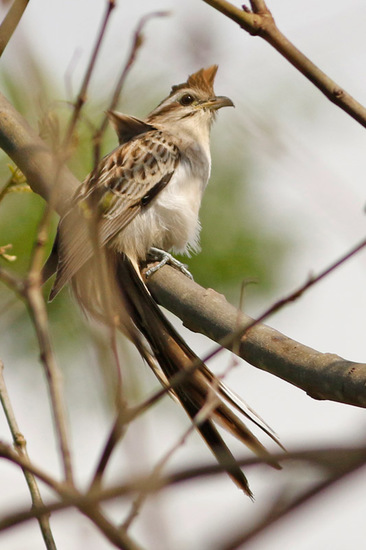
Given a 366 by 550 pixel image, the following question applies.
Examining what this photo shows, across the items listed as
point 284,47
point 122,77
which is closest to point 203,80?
point 284,47

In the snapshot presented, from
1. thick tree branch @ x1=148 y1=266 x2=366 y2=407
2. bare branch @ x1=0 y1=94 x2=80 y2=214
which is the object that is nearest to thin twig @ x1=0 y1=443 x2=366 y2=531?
thick tree branch @ x1=148 y1=266 x2=366 y2=407

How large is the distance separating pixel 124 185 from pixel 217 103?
96cm

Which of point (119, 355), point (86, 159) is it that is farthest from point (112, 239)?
point (119, 355)

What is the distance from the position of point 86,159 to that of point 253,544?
3.63 meters

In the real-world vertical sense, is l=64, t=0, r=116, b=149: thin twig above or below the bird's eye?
below

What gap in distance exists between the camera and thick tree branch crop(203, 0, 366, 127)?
212cm

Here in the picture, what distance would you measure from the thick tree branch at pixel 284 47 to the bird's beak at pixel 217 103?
7.86 feet

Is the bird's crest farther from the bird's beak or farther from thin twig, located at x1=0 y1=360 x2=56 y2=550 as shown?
thin twig, located at x1=0 y1=360 x2=56 y2=550

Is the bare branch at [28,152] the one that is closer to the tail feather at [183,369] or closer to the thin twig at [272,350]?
the tail feather at [183,369]

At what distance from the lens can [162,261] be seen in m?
3.54

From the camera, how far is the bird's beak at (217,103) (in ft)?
15.1

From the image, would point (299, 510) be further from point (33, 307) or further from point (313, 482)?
point (33, 307)

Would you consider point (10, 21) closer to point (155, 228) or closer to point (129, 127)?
point (155, 228)

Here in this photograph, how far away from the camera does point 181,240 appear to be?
4.06 meters
